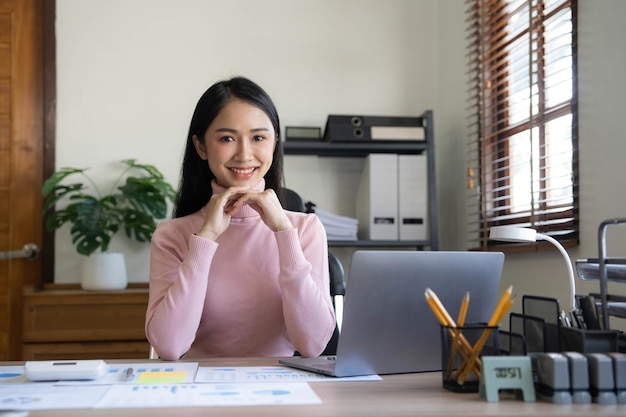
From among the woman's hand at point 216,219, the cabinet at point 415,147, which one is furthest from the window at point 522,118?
the woman's hand at point 216,219

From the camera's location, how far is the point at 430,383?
3.48ft

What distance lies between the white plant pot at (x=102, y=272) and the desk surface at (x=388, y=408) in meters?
2.08

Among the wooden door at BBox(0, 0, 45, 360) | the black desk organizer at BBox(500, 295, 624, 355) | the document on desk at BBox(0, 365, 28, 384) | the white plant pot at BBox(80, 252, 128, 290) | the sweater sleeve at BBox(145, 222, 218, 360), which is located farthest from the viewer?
the wooden door at BBox(0, 0, 45, 360)

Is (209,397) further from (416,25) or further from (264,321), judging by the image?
(416,25)

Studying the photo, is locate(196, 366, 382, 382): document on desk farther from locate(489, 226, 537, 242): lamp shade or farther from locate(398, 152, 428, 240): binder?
locate(398, 152, 428, 240): binder

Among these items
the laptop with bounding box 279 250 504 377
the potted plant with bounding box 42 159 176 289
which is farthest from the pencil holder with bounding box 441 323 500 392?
the potted plant with bounding box 42 159 176 289

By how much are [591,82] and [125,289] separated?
2.07 metres

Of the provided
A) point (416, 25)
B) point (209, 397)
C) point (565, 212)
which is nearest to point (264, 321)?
point (209, 397)

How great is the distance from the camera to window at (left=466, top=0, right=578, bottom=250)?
210 cm

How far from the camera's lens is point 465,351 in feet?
3.26

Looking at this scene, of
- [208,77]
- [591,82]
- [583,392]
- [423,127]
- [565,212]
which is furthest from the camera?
[208,77]

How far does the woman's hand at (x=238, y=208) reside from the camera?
1.52 m

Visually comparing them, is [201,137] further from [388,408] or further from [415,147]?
[415,147]

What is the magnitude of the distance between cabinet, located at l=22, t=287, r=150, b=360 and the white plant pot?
85 millimetres
